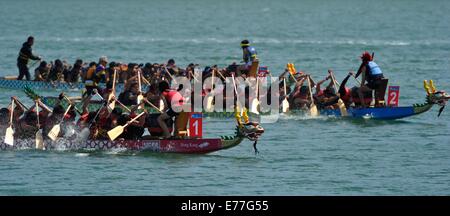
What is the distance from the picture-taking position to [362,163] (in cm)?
3189

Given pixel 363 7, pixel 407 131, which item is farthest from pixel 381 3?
pixel 407 131

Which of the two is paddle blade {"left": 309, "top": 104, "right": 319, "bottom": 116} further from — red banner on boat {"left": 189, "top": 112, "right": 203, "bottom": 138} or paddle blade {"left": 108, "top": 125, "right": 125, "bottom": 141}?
paddle blade {"left": 108, "top": 125, "right": 125, "bottom": 141}

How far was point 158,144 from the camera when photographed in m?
31.3

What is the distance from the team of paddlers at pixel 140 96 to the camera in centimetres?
3164

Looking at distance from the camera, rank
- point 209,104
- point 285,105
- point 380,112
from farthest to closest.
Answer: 1. point 209,104
2. point 285,105
3. point 380,112

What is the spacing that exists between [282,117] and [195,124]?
28.5ft

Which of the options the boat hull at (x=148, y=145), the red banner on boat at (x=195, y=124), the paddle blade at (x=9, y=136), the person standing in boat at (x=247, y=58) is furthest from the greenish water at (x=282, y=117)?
the person standing in boat at (x=247, y=58)

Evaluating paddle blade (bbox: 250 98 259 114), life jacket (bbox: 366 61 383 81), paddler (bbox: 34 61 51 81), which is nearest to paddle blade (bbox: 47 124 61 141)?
paddle blade (bbox: 250 98 259 114)

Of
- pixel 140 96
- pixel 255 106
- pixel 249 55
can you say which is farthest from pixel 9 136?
pixel 249 55

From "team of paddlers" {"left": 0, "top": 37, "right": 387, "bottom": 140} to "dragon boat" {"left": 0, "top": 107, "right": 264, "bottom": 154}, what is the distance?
206 millimetres

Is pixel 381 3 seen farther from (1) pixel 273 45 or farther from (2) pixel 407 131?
(2) pixel 407 131

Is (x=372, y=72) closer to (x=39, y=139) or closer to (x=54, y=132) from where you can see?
(x=54, y=132)
